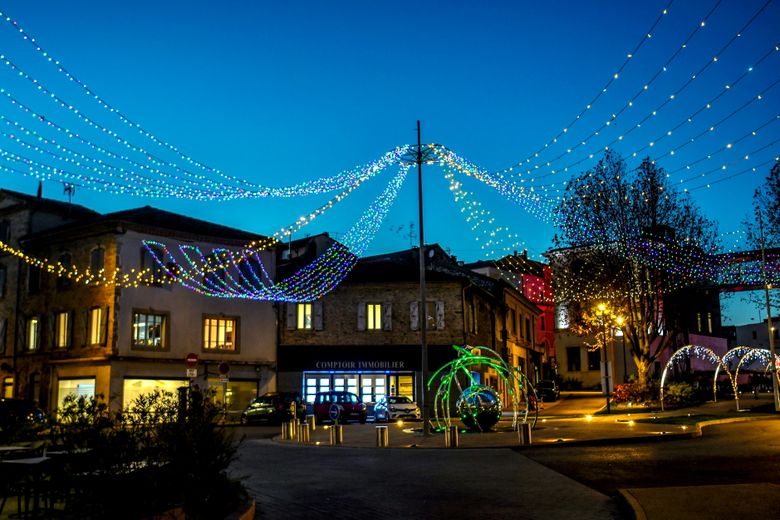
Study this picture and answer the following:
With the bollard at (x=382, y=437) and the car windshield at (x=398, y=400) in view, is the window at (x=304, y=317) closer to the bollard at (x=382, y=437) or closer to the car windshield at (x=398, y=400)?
the car windshield at (x=398, y=400)

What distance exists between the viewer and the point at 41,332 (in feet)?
120

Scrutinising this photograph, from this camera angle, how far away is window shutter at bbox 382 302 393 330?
39812 mm

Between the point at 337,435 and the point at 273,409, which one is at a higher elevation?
the point at 273,409

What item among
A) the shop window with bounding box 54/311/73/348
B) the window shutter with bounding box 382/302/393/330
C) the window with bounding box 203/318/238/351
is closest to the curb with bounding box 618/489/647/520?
the window with bounding box 203/318/238/351

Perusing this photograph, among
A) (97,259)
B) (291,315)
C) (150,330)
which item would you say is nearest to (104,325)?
(150,330)

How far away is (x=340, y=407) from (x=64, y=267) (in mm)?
14617

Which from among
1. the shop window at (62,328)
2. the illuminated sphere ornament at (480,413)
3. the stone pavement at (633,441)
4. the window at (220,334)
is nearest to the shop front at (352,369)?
the window at (220,334)

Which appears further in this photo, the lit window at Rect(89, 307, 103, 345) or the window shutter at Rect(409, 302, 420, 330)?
the window shutter at Rect(409, 302, 420, 330)

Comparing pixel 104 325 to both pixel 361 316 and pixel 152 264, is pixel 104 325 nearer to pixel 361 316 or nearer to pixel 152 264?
pixel 152 264

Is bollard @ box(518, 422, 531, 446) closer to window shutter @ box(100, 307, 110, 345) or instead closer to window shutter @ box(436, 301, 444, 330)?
window shutter @ box(100, 307, 110, 345)

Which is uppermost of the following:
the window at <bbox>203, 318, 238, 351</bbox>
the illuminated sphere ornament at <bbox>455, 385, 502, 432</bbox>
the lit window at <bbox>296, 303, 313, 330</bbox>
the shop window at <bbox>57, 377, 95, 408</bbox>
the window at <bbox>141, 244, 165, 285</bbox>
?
the window at <bbox>141, 244, 165, 285</bbox>

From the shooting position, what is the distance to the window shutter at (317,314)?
39.5 meters

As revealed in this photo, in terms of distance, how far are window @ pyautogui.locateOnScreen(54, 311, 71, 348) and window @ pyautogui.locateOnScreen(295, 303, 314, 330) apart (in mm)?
10914

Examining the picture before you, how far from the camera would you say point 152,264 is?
114 feet
